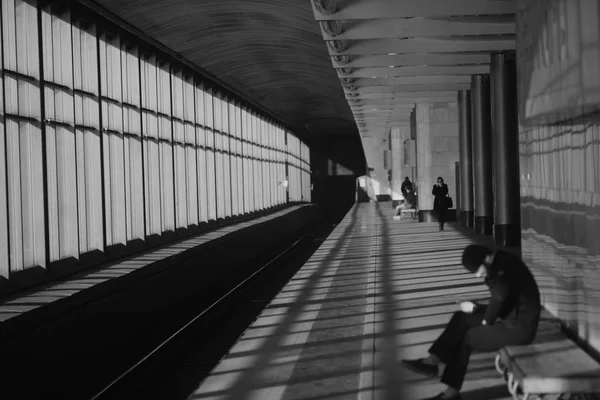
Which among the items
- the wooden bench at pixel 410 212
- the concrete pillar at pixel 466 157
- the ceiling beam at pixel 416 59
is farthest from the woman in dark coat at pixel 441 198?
the wooden bench at pixel 410 212

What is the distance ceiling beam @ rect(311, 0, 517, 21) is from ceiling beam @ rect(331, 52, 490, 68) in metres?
5.69

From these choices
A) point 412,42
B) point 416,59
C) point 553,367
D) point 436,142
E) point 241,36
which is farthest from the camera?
point 436,142

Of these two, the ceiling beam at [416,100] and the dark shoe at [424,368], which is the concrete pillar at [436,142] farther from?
the dark shoe at [424,368]

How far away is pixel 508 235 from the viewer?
19109mm

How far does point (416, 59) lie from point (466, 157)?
24.8ft

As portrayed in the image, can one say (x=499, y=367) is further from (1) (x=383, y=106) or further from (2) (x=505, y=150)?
(1) (x=383, y=106)

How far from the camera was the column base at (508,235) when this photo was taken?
747 inches

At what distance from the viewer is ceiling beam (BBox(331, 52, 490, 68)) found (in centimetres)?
2033

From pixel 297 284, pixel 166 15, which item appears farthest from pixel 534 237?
pixel 166 15

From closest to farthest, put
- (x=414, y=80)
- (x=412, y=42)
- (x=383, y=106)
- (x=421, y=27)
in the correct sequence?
(x=421, y=27) < (x=412, y=42) < (x=414, y=80) < (x=383, y=106)

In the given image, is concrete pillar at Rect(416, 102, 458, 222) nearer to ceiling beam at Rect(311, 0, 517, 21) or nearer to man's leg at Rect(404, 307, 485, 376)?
ceiling beam at Rect(311, 0, 517, 21)

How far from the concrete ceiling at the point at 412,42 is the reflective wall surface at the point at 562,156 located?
5.01 m

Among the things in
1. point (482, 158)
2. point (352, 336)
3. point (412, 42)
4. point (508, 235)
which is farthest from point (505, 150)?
point (352, 336)

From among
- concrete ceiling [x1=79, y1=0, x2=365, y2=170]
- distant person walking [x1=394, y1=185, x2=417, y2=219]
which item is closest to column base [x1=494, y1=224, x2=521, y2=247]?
concrete ceiling [x1=79, y1=0, x2=365, y2=170]
